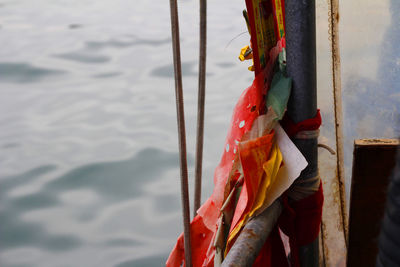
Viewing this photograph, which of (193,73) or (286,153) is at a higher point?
(286,153)

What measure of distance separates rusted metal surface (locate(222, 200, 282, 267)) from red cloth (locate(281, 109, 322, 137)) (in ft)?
0.40

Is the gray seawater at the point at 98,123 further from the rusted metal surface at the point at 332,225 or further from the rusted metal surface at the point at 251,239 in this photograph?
the rusted metal surface at the point at 251,239

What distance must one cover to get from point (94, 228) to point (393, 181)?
1.94 m

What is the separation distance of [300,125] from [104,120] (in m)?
1.88

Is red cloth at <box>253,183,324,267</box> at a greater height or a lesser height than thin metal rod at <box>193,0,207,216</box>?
lesser

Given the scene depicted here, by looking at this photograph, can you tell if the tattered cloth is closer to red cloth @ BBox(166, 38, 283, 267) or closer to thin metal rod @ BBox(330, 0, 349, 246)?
red cloth @ BBox(166, 38, 283, 267)

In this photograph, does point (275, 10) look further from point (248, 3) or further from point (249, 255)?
point (249, 255)

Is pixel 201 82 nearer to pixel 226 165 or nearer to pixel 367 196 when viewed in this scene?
pixel 226 165

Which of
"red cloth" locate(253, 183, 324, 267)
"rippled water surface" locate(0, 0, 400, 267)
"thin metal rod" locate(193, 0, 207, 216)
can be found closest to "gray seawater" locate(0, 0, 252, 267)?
"rippled water surface" locate(0, 0, 400, 267)

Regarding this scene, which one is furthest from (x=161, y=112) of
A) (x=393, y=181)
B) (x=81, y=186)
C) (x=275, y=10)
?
(x=393, y=181)

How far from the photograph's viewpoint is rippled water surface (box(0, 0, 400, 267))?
6.50 feet

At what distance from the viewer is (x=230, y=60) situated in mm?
2926

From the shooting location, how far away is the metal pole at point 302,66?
0.71 meters

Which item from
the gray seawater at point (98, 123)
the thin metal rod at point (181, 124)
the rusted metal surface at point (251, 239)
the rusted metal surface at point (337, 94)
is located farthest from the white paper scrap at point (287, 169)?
the gray seawater at point (98, 123)
